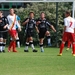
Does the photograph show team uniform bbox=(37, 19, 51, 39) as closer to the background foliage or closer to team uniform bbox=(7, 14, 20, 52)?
team uniform bbox=(7, 14, 20, 52)

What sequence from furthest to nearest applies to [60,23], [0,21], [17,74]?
[60,23], [0,21], [17,74]

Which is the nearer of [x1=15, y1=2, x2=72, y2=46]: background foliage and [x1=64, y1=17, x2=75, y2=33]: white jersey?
[x1=64, y1=17, x2=75, y2=33]: white jersey

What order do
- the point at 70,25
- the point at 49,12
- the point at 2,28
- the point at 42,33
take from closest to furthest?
the point at 70,25 → the point at 2,28 → the point at 42,33 → the point at 49,12

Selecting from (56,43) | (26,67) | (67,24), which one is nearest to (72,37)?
(67,24)

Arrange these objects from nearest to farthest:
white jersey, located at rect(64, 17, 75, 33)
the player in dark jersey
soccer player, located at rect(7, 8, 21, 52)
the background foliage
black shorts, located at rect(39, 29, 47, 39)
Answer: white jersey, located at rect(64, 17, 75, 33) → the player in dark jersey → soccer player, located at rect(7, 8, 21, 52) → black shorts, located at rect(39, 29, 47, 39) → the background foliage

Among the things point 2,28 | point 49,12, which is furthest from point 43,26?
point 49,12

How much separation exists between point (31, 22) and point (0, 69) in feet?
29.3

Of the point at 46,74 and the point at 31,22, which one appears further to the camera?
the point at 31,22

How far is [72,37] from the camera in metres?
16.8

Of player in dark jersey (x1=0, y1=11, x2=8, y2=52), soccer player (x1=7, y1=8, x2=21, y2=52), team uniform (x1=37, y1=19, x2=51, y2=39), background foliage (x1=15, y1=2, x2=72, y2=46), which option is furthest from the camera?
background foliage (x1=15, y1=2, x2=72, y2=46)

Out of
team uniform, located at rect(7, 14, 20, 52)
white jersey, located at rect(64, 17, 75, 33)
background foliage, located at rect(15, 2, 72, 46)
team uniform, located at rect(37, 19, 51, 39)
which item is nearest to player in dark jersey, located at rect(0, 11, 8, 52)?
team uniform, located at rect(7, 14, 20, 52)

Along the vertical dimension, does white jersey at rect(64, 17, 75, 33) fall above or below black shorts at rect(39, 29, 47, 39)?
above

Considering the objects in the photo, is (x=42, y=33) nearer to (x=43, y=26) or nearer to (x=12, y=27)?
(x=43, y=26)

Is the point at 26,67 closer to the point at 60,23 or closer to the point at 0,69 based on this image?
the point at 0,69
